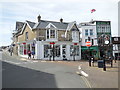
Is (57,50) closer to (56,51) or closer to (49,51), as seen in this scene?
(56,51)

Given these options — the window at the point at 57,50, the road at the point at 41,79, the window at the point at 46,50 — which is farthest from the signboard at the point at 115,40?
the road at the point at 41,79

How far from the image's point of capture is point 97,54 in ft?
113

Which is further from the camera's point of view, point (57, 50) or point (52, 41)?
point (57, 50)

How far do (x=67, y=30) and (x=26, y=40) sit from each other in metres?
9.59

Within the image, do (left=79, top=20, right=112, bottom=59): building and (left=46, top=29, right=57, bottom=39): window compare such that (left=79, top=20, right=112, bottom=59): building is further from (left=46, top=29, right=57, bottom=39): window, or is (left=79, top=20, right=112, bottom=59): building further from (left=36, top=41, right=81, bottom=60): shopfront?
(left=46, top=29, right=57, bottom=39): window

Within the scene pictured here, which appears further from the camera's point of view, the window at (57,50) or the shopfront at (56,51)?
the window at (57,50)

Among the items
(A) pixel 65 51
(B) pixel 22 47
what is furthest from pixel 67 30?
(B) pixel 22 47

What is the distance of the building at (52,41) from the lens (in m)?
27.6

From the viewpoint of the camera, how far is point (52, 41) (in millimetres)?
28281

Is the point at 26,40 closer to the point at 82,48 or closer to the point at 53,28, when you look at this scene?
the point at 53,28

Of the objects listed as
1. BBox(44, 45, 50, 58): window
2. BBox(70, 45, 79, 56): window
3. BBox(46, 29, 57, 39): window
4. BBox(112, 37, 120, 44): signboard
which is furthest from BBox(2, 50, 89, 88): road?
BBox(112, 37, 120, 44): signboard

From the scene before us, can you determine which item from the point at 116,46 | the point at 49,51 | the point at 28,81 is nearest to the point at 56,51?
the point at 49,51

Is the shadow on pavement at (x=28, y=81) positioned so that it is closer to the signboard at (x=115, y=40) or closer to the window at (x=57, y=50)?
the window at (x=57, y=50)

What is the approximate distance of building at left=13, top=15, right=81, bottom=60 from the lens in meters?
27.6
